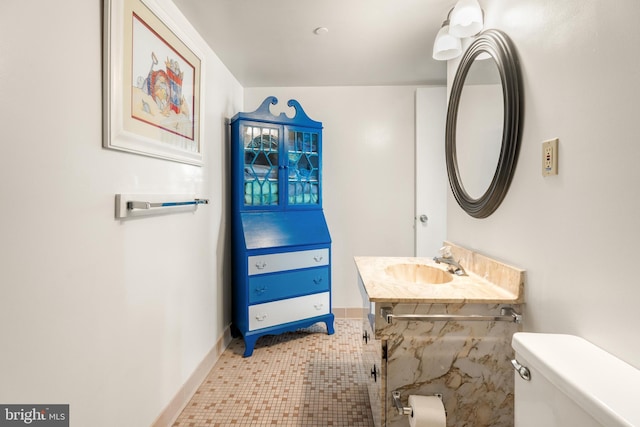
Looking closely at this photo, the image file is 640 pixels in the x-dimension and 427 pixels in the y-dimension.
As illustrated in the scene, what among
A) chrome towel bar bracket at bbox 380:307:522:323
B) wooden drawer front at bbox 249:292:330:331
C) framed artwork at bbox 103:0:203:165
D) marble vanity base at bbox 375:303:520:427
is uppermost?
framed artwork at bbox 103:0:203:165

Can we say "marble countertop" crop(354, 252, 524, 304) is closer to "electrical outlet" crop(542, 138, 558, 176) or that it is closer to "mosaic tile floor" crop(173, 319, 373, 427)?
"electrical outlet" crop(542, 138, 558, 176)

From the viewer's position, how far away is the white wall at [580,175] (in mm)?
753

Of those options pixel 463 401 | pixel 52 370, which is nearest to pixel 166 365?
pixel 52 370

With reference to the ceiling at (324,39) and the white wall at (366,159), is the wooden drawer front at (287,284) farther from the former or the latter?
the ceiling at (324,39)

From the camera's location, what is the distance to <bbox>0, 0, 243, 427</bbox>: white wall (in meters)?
0.83

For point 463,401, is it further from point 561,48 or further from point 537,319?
point 561,48

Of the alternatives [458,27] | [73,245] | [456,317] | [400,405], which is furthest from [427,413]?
[458,27]

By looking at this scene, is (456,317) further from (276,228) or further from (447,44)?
(276,228)

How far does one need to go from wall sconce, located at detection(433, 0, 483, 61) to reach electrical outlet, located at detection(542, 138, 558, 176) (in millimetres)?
745

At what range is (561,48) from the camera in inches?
38.3

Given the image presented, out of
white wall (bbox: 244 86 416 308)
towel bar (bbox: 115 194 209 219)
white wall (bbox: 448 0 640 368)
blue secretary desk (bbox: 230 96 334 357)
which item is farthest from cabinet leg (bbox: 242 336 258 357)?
white wall (bbox: 448 0 640 368)

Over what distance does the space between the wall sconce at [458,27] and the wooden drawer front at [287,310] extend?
1.92m

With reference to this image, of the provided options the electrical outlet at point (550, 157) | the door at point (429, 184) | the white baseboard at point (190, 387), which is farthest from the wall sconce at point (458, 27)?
the white baseboard at point (190, 387)

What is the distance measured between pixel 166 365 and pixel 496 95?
204 centimetres
